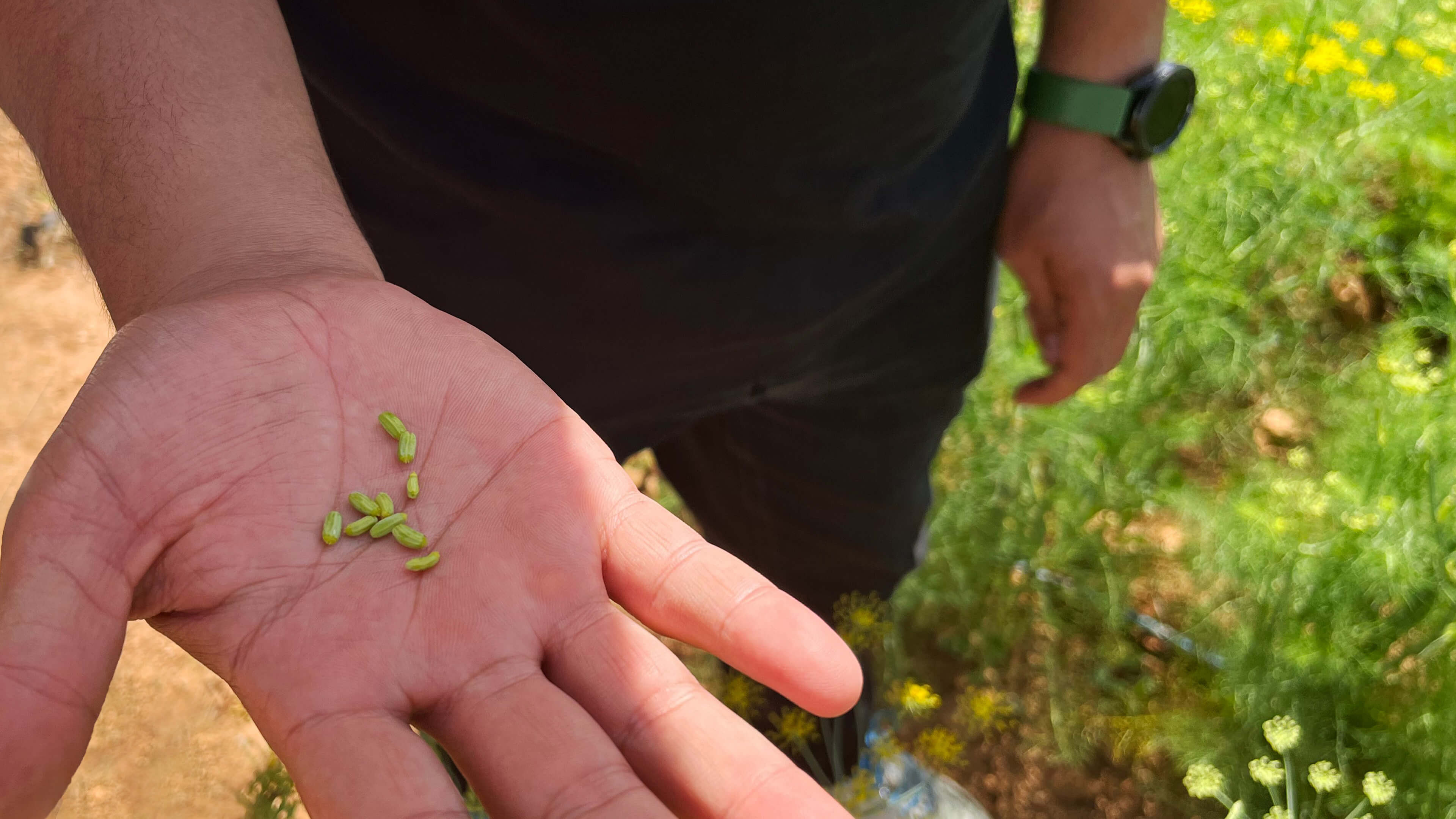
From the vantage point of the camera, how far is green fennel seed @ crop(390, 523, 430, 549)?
4.59 feet

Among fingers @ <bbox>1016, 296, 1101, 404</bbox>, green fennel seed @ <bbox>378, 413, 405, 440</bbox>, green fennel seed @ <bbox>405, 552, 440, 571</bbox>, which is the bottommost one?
fingers @ <bbox>1016, 296, 1101, 404</bbox>

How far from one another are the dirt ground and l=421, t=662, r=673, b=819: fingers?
4.84 ft

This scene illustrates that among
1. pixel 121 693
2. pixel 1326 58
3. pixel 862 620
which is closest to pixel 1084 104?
pixel 862 620

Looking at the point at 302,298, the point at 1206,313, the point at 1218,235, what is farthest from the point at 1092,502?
the point at 302,298

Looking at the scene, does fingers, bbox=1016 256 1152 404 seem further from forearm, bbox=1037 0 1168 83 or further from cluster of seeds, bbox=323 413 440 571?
cluster of seeds, bbox=323 413 440 571

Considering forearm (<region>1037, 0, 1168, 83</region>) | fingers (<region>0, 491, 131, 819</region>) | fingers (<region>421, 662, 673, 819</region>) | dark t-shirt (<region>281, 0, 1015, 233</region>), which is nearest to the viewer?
fingers (<region>0, 491, 131, 819</region>)

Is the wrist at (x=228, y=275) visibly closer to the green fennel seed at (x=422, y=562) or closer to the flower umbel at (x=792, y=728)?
the green fennel seed at (x=422, y=562)

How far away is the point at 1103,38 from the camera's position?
A: 7.09ft

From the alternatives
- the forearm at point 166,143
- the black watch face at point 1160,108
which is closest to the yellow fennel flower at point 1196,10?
the black watch face at point 1160,108

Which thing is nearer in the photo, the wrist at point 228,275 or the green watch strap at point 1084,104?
the wrist at point 228,275

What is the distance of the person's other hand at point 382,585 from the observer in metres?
1.17

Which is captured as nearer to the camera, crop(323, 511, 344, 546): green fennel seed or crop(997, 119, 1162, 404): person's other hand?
crop(323, 511, 344, 546): green fennel seed

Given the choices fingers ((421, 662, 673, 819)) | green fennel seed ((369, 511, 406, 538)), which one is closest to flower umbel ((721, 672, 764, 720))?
fingers ((421, 662, 673, 819))

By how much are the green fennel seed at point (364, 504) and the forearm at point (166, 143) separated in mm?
344
